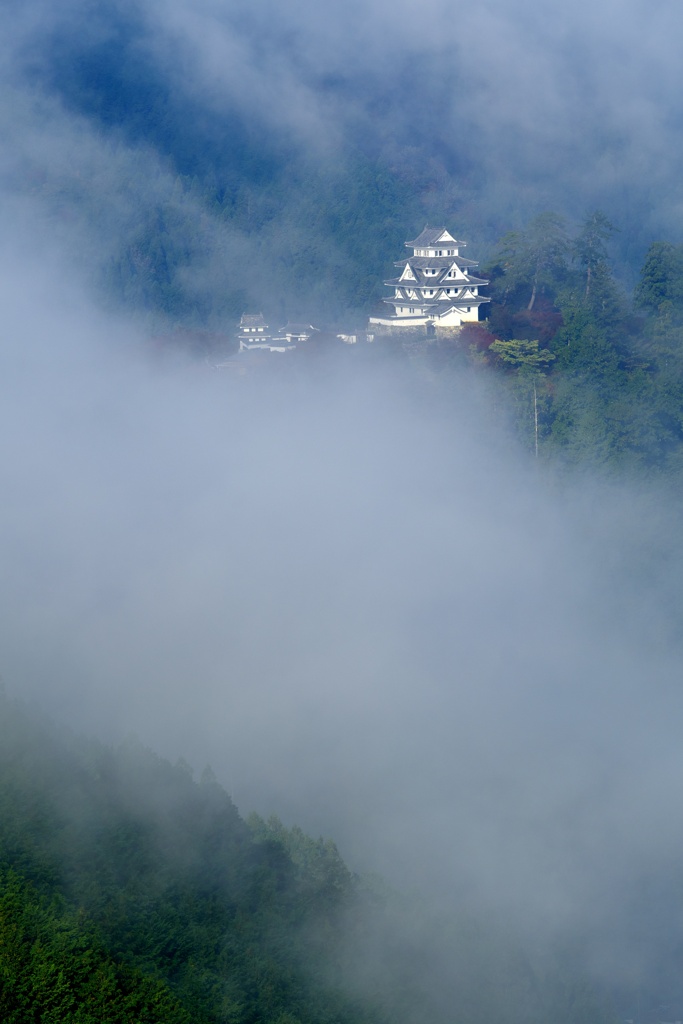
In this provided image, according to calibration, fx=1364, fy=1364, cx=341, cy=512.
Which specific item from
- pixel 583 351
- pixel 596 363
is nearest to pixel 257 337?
pixel 583 351

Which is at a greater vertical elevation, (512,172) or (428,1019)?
(512,172)

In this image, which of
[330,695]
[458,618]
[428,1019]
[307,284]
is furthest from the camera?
[307,284]

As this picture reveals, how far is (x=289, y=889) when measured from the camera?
11.4m

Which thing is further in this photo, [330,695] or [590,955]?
[330,695]

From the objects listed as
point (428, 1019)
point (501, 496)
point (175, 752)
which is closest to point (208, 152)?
point (501, 496)

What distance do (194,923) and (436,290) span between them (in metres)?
13.7

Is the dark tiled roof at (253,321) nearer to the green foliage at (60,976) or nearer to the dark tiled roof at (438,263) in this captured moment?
the dark tiled roof at (438,263)

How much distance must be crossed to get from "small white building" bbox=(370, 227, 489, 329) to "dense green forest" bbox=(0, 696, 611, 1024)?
10.9 metres

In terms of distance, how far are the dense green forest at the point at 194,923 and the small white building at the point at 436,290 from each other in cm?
1090

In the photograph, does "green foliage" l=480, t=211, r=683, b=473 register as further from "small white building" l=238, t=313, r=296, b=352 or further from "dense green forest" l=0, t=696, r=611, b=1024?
"dense green forest" l=0, t=696, r=611, b=1024

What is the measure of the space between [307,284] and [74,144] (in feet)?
20.8

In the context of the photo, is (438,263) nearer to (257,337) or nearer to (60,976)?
(257,337)

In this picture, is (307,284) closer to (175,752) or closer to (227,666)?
(227,666)

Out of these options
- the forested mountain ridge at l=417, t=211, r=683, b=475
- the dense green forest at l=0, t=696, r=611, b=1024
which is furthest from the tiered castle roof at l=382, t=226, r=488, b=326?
the dense green forest at l=0, t=696, r=611, b=1024
